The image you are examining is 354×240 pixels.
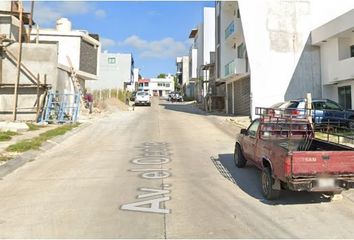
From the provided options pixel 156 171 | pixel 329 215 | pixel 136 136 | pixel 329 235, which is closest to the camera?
pixel 329 235

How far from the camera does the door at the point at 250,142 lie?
9008 mm

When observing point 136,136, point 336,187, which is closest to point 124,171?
point 336,187

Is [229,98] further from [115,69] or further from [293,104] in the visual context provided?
[115,69]

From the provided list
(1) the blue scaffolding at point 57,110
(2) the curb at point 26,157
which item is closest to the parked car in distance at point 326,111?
(2) the curb at point 26,157

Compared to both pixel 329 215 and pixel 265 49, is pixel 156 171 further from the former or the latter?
pixel 265 49

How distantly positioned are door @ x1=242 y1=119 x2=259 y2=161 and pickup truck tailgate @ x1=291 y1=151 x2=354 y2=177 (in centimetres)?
239

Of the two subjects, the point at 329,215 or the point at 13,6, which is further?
the point at 13,6

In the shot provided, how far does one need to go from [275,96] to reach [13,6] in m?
19.7

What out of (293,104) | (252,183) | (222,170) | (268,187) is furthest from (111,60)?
(268,187)

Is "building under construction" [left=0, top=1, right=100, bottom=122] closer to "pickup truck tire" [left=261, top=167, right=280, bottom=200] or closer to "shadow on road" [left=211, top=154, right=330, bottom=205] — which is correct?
"shadow on road" [left=211, top=154, right=330, bottom=205]

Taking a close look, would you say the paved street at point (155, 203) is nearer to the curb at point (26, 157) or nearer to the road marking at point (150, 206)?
the road marking at point (150, 206)

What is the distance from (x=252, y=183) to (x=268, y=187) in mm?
1424

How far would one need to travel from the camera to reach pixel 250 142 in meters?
→ 9.28

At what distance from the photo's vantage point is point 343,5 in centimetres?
2817
